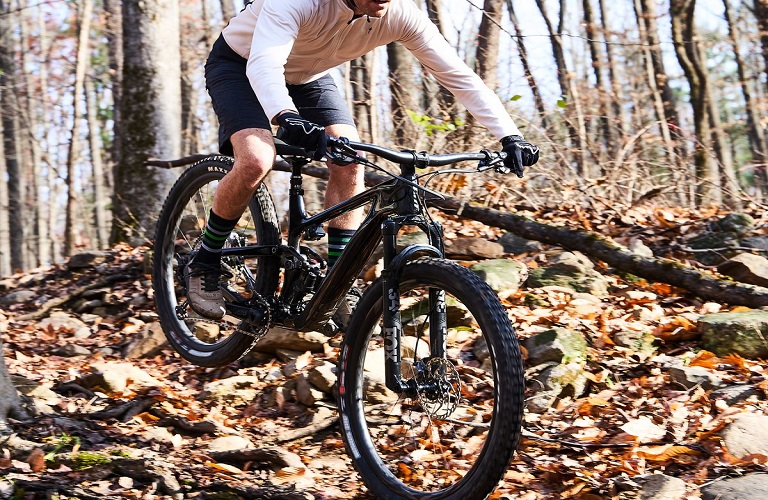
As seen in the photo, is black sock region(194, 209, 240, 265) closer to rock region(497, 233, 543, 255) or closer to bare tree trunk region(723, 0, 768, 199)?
rock region(497, 233, 543, 255)

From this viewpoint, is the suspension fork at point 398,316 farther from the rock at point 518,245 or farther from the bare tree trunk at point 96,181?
the bare tree trunk at point 96,181

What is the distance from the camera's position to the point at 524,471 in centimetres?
368

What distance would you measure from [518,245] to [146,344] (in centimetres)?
334

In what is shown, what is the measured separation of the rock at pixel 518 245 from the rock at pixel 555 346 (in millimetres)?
2162

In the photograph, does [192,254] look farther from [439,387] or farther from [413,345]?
[439,387]

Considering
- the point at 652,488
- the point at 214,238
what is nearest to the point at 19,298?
the point at 214,238

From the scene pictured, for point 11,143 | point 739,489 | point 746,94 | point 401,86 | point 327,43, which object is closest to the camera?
point 739,489

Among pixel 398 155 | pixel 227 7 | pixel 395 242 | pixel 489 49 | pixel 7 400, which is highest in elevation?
pixel 227 7

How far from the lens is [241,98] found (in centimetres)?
423

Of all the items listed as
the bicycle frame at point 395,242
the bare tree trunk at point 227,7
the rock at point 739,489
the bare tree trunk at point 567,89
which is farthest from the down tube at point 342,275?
the bare tree trunk at point 227,7

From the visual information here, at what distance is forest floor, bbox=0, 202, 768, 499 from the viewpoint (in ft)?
11.3

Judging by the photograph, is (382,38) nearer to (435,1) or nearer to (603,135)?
(435,1)

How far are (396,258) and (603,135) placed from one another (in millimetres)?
7560

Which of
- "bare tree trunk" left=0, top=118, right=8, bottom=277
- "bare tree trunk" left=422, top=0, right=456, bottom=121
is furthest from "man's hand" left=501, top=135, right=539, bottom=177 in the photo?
"bare tree trunk" left=0, top=118, right=8, bottom=277
